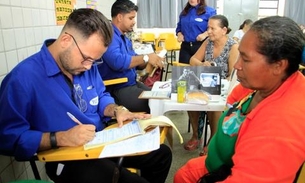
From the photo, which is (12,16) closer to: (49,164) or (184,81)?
(49,164)

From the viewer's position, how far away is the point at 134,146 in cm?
108

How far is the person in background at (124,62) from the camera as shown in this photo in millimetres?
2244

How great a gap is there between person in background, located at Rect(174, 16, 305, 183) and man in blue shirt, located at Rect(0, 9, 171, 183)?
21.8 inches

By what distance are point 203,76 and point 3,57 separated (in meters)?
1.24

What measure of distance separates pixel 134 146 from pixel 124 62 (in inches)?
50.7

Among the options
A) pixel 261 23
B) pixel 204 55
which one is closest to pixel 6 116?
pixel 261 23

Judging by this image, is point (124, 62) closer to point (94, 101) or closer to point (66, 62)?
point (94, 101)

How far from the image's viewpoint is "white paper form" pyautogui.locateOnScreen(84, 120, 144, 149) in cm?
112

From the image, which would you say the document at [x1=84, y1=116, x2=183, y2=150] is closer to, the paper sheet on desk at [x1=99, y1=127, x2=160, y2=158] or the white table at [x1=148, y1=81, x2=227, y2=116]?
the paper sheet on desk at [x1=99, y1=127, x2=160, y2=158]

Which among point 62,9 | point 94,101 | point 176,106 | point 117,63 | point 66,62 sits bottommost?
point 176,106

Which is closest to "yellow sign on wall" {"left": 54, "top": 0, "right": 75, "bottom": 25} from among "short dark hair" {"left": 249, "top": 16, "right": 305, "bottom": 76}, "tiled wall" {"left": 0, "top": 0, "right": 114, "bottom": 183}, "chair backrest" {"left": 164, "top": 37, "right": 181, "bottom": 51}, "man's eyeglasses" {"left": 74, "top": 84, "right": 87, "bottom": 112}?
"tiled wall" {"left": 0, "top": 0, "right": 114, "bottom": 183}

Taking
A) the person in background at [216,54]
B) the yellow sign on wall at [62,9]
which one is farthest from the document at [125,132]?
the yellow sign on wall at [62,9]

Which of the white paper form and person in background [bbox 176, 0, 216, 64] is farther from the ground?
person in background [bbox 176, 0, 216, 64]

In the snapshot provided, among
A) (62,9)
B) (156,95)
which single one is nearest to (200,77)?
(156,95)
